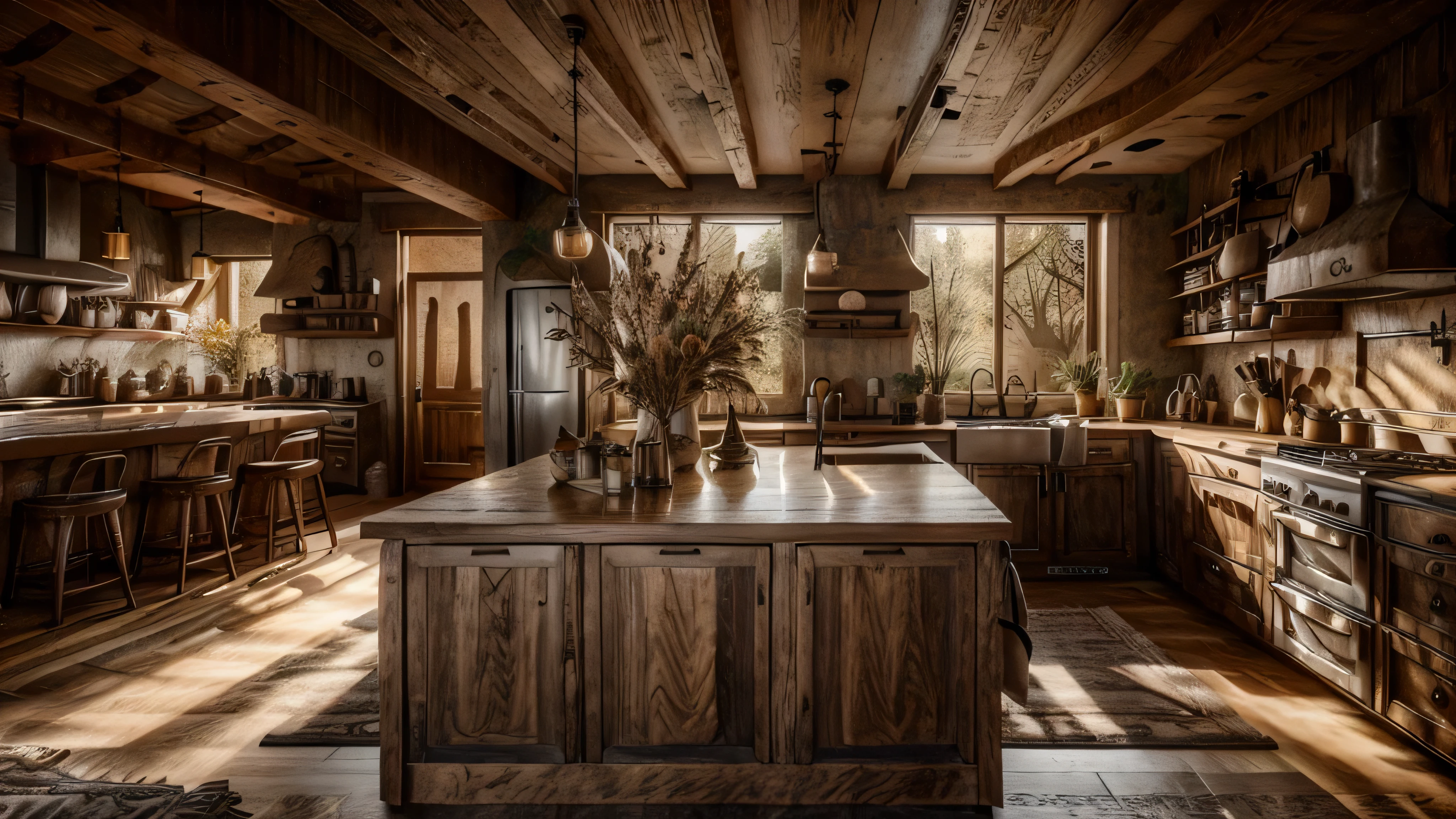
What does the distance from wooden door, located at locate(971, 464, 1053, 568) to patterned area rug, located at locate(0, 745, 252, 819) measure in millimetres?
4096

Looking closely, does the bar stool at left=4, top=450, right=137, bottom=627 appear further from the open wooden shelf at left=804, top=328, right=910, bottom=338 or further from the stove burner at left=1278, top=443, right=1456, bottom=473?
the stove burner at left=1278, top=443, right=1456, bottom=473

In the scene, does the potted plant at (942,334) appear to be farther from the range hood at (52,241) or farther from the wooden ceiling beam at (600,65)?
the range hood at (52,241)

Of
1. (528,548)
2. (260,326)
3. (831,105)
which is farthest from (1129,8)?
(260,326)

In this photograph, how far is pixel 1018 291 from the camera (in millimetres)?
5777

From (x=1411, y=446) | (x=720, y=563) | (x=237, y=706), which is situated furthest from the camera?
(x=1411, y=446)

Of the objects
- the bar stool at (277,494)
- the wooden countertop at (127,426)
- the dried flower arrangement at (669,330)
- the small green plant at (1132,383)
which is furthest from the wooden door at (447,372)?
the small green plant at (1132,383)

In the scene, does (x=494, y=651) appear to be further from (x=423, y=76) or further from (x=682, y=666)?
(x=423, y=76)

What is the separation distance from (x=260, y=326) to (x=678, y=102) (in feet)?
18.0

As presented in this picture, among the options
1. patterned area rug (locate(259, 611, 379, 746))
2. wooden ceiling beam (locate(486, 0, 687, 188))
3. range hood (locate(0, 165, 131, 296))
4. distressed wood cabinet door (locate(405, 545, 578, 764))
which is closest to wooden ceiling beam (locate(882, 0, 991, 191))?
wooden ceiling beam (locate(486, 0, 687, 188))

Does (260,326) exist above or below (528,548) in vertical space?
above

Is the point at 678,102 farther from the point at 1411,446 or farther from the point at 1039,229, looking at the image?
the point at 1411,446

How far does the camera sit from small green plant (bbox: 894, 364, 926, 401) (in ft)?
18.0

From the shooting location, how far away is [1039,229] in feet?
19.0

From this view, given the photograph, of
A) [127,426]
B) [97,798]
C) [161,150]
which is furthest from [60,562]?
[161,150]
